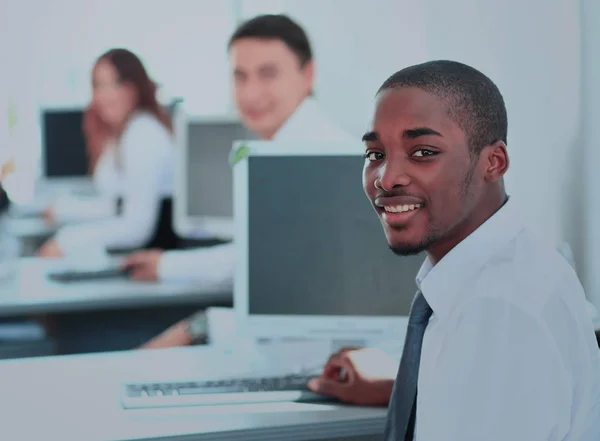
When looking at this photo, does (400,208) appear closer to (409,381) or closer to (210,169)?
(409,381)

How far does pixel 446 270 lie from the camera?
1301mm

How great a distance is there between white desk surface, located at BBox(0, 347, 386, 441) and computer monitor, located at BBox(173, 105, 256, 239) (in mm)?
1613

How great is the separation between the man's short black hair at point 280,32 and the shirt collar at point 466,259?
187 cm

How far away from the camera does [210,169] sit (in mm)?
3510

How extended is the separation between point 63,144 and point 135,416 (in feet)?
14.5

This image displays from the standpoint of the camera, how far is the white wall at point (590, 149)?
2143 mm

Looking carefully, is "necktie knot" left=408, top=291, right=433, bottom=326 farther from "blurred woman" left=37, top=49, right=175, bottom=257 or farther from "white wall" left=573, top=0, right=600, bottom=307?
"blurred woman" left=37, top=49, right=175, bottom=257

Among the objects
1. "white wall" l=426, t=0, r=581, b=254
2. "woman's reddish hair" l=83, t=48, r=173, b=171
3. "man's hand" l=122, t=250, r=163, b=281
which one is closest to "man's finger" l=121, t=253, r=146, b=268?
"man's hand" l=122, t=250, r=163, b=281

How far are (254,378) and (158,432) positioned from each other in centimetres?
33

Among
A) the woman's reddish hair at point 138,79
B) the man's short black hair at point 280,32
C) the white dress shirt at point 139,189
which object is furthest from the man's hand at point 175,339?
the woman's reddish hair at point 138,79

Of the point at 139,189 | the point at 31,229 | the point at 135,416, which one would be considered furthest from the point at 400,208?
the point at 31,229

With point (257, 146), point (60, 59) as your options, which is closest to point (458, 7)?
point (257, 146)

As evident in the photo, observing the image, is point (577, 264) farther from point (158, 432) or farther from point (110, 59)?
point (110, 59)

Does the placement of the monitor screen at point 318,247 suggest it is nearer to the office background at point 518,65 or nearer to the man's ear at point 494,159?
the office background at point 518,65
